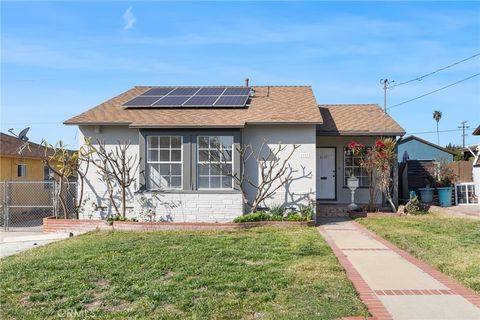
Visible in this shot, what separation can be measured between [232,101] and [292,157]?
9.51ft

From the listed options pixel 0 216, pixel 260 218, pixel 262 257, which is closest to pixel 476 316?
pixel 262 257

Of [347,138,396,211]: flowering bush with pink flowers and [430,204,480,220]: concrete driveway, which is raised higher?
[347,138,396,211]: flowering bush with pink flowers

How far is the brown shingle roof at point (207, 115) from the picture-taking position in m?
13.3

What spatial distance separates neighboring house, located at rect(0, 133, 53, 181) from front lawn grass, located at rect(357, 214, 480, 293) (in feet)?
42.0

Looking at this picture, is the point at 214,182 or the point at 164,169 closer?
the point at 214,182

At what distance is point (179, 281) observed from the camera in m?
6.61

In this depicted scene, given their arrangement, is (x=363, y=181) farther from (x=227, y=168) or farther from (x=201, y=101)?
(x=201, y=101)

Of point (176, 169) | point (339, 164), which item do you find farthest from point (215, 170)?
point (339, 164)

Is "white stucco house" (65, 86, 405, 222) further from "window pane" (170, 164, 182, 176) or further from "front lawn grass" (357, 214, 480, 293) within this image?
"front lawn grass" (357, 214, 480, 293)

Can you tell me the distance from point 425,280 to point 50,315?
17.2 feet

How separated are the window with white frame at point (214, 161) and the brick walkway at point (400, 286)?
14.9ft

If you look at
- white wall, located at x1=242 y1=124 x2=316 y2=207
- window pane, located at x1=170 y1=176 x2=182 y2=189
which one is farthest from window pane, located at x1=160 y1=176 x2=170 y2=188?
white wall, located at x1=242 y1=124 x2=316 y2=207

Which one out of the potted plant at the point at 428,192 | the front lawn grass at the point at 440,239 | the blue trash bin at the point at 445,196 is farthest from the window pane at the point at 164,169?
the blue trash bin at the point at 445,196

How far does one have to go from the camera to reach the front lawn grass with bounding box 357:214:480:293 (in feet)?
23.9
